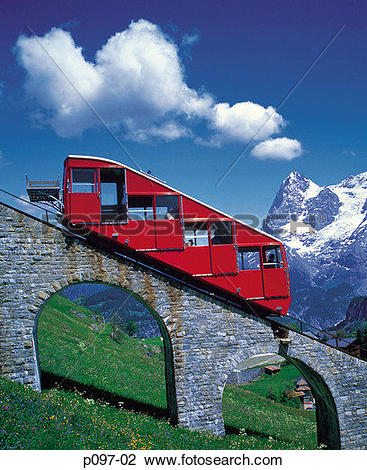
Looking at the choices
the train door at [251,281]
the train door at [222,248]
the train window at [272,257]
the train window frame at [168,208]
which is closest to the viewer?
the train window frame at [168,208]

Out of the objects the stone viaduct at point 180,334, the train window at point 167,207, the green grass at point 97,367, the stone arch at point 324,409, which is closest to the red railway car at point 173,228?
the train window at point 167,207

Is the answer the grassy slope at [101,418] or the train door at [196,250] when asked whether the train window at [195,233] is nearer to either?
the train door at [196,250]

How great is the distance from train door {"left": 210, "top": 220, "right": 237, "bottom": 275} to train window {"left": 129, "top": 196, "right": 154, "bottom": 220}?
3192 millimetres

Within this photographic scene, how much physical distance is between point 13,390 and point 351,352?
17.0 m

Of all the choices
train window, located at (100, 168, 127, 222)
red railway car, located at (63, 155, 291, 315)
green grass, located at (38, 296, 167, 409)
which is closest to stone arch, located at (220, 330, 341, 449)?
red railway car, located at (63, 155, 291, 315)

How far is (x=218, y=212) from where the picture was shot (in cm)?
1672

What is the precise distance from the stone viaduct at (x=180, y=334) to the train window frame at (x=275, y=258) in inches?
113

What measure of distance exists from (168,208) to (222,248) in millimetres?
3373

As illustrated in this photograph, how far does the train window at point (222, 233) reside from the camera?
16.7 metres

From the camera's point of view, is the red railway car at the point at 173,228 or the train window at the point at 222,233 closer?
the red railway car at the point at 173,228

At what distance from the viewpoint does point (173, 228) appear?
16.0m

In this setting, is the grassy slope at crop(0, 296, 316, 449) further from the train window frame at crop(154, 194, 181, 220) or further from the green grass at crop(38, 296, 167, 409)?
the train window frame at crop(154, 194, 181, 220)

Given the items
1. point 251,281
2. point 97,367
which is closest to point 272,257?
point 251,281
